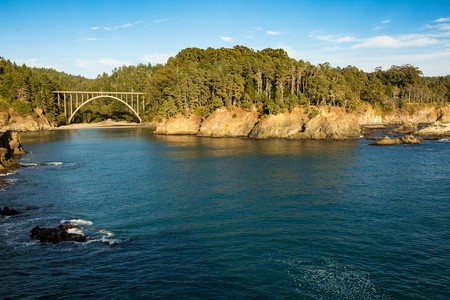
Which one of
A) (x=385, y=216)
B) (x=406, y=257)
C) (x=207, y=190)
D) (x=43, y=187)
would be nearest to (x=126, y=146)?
(x=43, y=187)

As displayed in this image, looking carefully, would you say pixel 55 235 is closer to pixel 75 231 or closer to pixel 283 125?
pixel 75 231

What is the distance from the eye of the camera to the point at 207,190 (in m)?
51.8

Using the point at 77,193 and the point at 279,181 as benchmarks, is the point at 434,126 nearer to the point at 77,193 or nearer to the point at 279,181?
the point at 279,181

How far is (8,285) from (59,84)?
626ft

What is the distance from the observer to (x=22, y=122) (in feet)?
534

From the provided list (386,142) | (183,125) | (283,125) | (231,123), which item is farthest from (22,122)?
(386,142)

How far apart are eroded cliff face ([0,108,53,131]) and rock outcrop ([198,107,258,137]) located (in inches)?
3923

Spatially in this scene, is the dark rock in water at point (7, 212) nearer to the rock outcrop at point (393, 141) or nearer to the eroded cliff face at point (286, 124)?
the eroded cliff face at point (286, 124)

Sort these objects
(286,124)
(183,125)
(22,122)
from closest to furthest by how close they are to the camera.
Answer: (286,124) < (183,125) < (22,122)

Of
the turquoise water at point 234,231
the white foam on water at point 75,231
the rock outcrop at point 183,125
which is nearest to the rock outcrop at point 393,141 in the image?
the turquoise water at point 234,231

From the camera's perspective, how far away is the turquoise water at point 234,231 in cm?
2462

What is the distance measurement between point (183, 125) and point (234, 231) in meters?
112

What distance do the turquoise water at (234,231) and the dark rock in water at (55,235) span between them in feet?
3.37

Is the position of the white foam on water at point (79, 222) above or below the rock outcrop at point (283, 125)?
below
